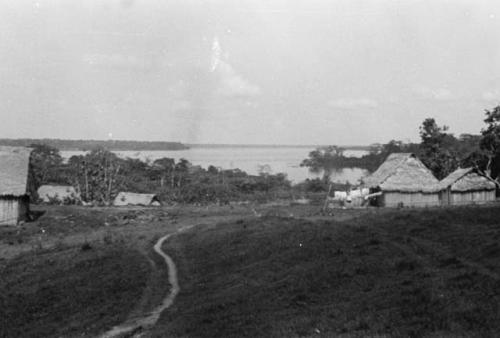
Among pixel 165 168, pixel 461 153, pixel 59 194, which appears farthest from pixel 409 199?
pixel 165 168

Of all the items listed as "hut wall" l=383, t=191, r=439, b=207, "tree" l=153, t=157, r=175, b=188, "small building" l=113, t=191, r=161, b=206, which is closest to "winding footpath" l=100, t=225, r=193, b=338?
"hut wall" l=383, t=191, r=439, b=207

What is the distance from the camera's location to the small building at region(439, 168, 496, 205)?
168ft

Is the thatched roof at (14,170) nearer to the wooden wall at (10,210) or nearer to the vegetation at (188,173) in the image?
the wooden wall at (10,210)

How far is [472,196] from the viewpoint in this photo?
5216cm

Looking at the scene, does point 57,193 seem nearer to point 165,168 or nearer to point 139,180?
point 139,180

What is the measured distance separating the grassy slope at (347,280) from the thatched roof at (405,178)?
72.7 ft

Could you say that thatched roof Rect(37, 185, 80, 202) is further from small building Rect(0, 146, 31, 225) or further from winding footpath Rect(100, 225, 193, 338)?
winding footpath Rect(100, 225, 193, 338)

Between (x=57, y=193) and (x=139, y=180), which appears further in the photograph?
(x=139, y=180)

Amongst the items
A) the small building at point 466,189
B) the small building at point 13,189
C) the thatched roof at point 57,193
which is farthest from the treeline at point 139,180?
the small building at point 466,189

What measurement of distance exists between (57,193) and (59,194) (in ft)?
1.01

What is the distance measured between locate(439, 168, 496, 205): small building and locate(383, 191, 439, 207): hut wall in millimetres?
946

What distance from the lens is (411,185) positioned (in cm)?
5147

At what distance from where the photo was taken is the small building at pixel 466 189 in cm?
5112

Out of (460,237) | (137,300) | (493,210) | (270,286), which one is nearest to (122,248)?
(137,300)
